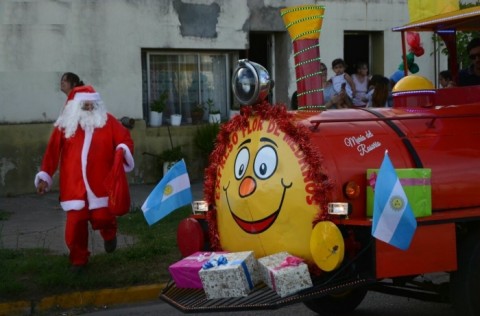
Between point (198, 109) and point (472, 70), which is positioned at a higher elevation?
point (472, 70)

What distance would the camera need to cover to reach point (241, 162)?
5.61 metres

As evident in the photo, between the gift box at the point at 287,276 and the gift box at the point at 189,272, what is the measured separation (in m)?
0.48

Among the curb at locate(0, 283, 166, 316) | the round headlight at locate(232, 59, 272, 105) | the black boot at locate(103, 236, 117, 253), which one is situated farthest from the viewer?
the black boot at locate(103, 236, 117, 253)

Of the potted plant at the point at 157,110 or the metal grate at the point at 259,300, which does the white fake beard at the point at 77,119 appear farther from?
the potted plant at the point at 157,110

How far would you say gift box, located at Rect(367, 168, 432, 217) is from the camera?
195 inches

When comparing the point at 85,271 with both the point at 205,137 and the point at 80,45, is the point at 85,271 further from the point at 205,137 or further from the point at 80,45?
the point at 205,137

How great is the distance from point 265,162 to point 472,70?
89.7 inches

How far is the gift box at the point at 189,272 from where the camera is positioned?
521cm

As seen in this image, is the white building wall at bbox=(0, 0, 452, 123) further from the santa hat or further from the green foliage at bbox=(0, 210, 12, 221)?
the santa hat

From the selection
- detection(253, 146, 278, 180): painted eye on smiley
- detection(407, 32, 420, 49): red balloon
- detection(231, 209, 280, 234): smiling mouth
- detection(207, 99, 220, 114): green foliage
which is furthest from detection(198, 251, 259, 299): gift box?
detection(207, 99, 220, 114): green foliage

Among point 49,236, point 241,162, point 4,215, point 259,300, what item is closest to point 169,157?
point 4,215

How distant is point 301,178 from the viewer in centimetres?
512

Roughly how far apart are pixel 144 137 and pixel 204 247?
300 inches

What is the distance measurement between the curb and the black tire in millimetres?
1629
